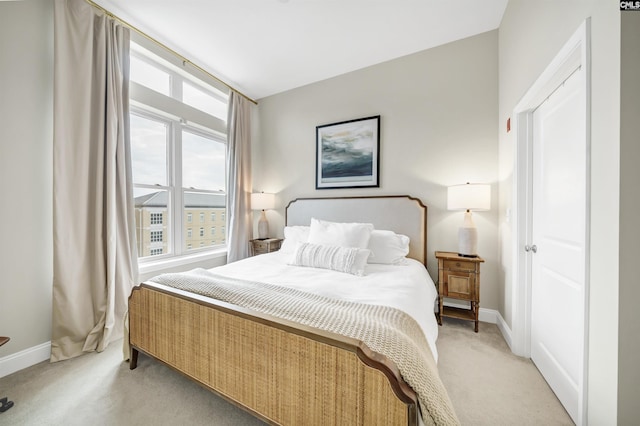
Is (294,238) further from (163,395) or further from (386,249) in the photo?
(163,395)

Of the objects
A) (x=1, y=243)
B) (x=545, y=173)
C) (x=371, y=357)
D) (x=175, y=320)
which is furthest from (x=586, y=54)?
(x=1, y=243)

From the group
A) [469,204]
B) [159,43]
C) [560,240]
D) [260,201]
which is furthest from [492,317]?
[159,43]

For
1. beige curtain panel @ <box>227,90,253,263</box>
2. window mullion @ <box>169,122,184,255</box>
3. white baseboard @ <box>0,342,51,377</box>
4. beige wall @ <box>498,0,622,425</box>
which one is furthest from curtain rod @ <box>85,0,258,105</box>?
beige wall @ <box>498,0,622,425</box>

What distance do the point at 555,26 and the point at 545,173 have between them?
919mm

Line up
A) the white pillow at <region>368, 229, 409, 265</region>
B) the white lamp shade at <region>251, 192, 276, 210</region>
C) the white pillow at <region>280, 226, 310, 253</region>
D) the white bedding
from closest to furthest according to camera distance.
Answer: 1. the white bedding
2. the white pillow at <region>368, 229, 409, 265</region>
3. the white pillow at <region>280, 226, 310, 253</region>
4. the white lamp shade at <region>251, 192, 276, 210</region>

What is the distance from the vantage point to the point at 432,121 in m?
2.78

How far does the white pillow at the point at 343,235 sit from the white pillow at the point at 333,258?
13cm

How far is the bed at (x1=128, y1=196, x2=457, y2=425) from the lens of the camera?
84 centimetres

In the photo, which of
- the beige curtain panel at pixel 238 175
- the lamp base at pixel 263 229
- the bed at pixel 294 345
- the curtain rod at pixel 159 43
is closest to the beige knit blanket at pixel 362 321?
the bed at pixel 294 345

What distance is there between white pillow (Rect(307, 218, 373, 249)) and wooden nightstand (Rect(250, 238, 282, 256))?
3.60 feet

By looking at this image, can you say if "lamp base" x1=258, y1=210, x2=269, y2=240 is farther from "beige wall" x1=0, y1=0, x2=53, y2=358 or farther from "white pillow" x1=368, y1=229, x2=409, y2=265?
"beige wall" x1=0, y1=0, x2=53, y2=358

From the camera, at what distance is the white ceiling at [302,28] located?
218 cm

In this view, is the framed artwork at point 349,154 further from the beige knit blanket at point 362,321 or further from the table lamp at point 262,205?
the beige knit blanket at point 362,321

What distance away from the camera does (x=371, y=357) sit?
83cm
